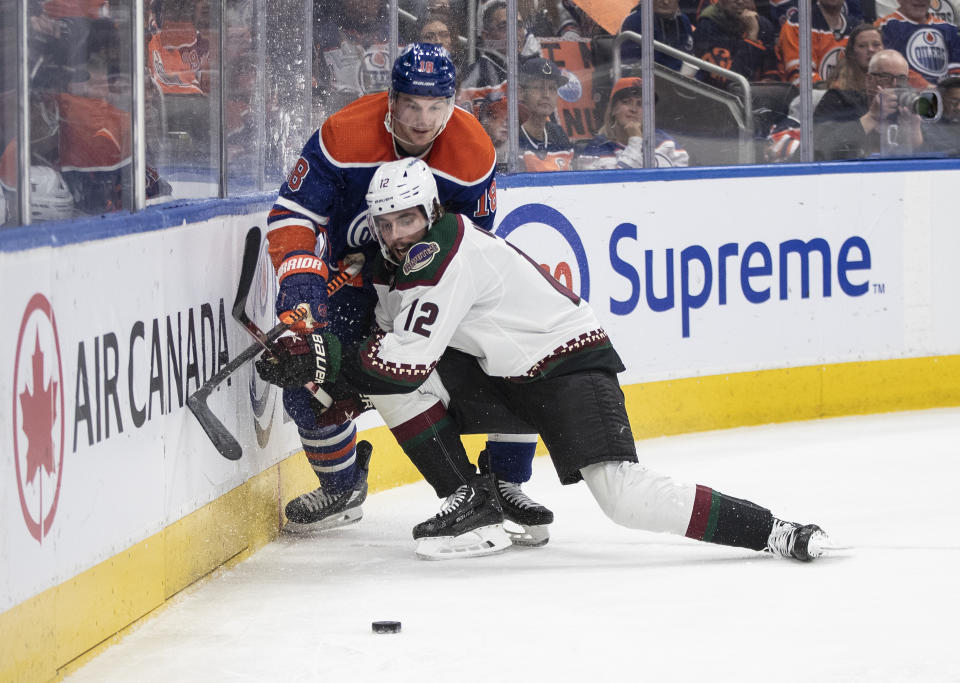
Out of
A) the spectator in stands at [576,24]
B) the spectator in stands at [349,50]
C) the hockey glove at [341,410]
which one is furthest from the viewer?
the spectator in stands at [576,24]

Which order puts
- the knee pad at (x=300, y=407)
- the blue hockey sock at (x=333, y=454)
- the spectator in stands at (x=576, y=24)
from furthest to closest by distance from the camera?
the spectator in stands at (x=576, y=24), the blue hockey sock at (x=333, y=454), the knee pad at (x=300, y=407)

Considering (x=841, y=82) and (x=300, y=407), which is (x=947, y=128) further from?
(x=300, y=407)

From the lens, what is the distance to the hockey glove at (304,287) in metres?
3.59

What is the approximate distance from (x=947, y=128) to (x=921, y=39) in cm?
37

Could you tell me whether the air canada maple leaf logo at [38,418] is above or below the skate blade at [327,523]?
above

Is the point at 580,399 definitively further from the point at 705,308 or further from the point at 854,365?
the point at 854,365

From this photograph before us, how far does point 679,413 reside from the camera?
18.4ft

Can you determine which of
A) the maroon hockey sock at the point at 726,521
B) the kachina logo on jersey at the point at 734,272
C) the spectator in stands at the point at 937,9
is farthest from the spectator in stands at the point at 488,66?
the maroon hockey sock at the point at 726,521

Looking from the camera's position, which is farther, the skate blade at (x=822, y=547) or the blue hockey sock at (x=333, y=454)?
the blue hockey sock at (x=333, y=454)

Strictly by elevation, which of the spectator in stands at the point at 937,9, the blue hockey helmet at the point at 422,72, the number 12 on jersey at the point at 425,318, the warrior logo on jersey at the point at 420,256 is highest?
the spectator in stands at the point at 937,9

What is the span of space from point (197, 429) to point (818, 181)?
3177 millimetres

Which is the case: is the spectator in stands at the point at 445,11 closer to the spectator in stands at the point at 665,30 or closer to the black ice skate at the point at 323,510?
the spectator in stands at the point at 665,30

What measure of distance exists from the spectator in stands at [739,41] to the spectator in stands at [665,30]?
0.36ft

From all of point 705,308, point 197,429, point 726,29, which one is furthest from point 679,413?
point 197,429
